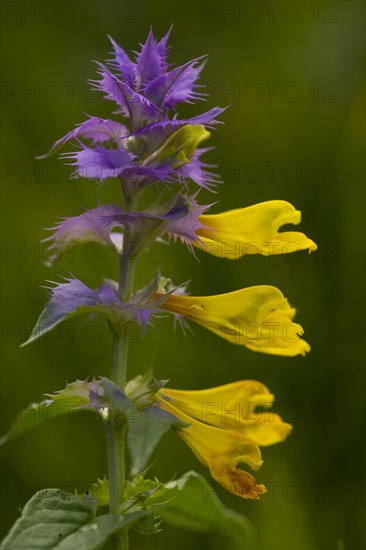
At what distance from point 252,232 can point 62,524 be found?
0.51 m

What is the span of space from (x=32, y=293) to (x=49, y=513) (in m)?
1.39

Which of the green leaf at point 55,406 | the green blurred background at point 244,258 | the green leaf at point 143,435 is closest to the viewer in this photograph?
the green leaf at point 143,435

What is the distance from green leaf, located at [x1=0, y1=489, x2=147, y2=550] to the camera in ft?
3.11

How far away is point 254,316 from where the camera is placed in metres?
1.18

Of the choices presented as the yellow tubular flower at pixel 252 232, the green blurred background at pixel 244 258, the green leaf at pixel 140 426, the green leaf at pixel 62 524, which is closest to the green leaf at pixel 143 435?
the green leaf at pixel 140 426

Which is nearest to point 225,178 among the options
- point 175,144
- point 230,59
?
point 230,59

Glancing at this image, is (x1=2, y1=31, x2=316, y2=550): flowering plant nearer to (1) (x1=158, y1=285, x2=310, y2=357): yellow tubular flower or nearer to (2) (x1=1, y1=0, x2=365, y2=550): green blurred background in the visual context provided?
(1) (x1=158, y1=285, x2=310, y2=357): yellow tubular flower

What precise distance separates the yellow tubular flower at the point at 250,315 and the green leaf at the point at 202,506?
223mm

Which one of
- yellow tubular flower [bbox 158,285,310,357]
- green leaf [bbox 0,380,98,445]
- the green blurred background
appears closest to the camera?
green leaf [bbox 0,380,98,445]

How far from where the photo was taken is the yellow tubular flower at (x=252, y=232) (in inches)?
46.8

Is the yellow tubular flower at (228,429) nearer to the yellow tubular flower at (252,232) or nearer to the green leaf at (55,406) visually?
the green leaf at (55,406)

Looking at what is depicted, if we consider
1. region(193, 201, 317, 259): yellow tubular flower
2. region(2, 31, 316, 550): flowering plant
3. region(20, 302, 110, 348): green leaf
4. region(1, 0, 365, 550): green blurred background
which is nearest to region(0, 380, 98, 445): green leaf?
region(2, 31, 316, 550): flowering plant

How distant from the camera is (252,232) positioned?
121 centimetres

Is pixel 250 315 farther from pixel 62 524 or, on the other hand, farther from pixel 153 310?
pixel 62 524
